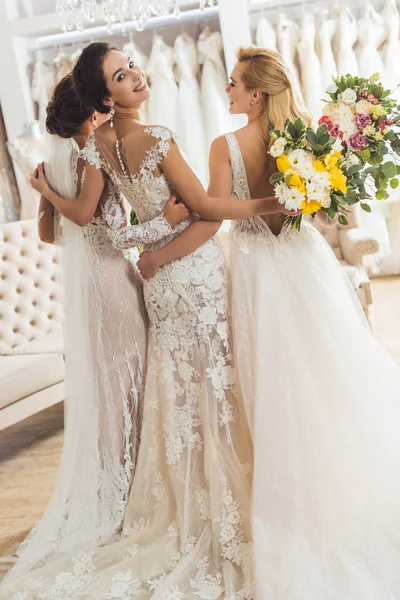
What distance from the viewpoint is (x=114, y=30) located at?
226 inches

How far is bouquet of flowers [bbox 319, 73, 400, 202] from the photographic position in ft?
7.25

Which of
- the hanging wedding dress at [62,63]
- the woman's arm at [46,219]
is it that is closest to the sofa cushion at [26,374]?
the woman's arm at [46,219]

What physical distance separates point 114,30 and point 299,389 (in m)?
4.32

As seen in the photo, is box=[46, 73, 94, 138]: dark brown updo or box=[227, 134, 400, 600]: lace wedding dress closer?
box=[227, 134, 400, 600]: lace wedding dress

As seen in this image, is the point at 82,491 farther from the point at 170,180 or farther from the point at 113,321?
the point at 170,180

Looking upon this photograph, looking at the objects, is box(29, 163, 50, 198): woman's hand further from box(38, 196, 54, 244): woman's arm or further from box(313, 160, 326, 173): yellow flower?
box(313, 160, 326, 173): yellow flower

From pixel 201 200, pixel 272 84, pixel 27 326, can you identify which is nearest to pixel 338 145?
pixel 272 84

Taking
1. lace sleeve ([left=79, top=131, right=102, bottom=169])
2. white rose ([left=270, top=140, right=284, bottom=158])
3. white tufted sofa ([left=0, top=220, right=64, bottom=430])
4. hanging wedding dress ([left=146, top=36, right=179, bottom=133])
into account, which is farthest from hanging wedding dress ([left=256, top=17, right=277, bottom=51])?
white rose ([left=270, top=140, right=284, bottom=158])

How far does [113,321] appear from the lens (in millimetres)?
2688

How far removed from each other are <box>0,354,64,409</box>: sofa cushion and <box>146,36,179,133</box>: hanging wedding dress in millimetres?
2385

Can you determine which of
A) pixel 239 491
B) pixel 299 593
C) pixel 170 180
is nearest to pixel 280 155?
pixel 170 180

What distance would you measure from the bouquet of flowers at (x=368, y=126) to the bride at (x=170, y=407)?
12.3 inches

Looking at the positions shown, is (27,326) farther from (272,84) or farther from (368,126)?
(368,126)

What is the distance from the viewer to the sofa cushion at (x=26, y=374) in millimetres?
3678
